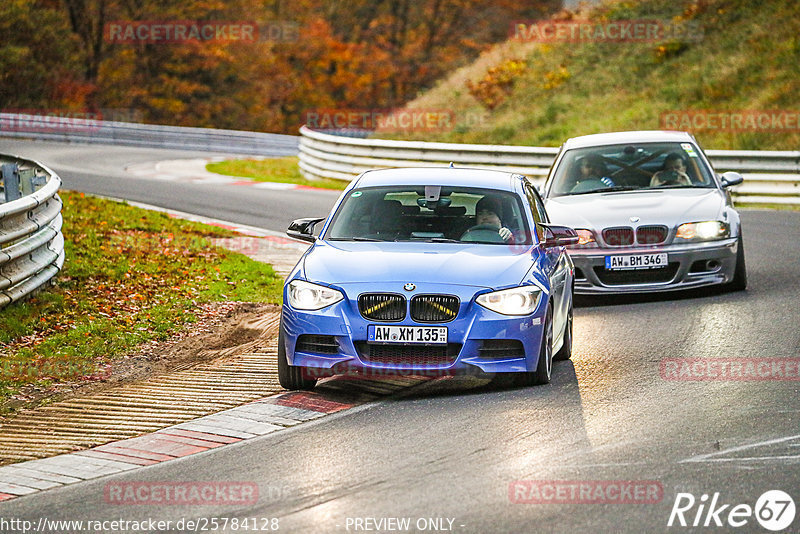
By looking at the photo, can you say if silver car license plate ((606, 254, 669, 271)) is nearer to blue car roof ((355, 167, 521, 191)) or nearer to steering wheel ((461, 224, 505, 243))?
blue car roof ((355, 167, 521, 191))

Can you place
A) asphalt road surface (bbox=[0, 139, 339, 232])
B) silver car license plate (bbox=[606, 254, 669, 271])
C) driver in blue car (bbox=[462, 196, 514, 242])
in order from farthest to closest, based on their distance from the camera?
asphalt road surface (bbox=[0, 139, 339, 232]) → silver car license plate (bbox=[606, 254, 669, 271]) → driver in blue car (bbox=[462, 196, 514, 242])

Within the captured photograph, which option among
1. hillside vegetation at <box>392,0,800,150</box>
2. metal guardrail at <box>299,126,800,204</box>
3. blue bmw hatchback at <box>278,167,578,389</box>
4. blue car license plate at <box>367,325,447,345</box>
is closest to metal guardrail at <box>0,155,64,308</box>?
blue bmw hatchback at <box>278,167,578,389</box>

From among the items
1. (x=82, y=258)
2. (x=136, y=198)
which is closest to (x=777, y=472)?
(x=82, y=258)

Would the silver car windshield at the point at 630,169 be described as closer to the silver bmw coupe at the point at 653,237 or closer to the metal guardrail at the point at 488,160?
the silver bmw coupe at the point at 653,237

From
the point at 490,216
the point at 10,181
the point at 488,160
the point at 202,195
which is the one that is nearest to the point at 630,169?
the point at 490,216

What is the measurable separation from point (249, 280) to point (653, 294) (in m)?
4.52

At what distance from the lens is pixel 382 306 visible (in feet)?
27.2

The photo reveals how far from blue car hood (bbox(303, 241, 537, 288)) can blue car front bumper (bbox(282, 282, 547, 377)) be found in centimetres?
11

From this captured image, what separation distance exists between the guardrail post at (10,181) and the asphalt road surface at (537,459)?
23.6 ft

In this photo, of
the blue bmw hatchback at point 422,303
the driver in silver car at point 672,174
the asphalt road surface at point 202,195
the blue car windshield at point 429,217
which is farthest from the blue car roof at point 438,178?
the asphalt road surface at point 202,195

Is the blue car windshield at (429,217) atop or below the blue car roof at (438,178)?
below

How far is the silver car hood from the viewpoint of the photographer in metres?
12.4

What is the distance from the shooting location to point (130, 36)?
64500mm

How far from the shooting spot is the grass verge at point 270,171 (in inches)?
1109
